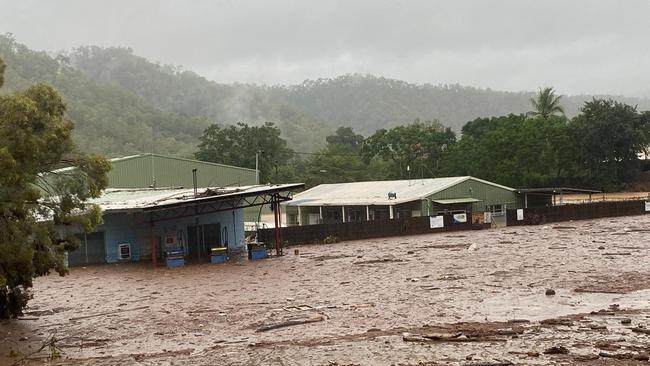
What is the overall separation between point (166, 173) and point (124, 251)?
58.0 ft

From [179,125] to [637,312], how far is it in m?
123

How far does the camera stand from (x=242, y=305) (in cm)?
2220

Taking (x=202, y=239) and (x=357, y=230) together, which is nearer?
(x=202, y=239)

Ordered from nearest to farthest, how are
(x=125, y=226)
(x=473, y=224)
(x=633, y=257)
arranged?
(x=633, y=257) < (x=125, y=226) < (x=473, y=224)

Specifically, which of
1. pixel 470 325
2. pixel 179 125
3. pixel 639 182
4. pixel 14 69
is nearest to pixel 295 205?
pixel 639 182

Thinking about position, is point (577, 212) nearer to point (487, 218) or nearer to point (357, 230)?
point (487, 218)

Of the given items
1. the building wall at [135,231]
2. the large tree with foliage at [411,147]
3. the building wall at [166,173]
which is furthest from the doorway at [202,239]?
the large tree with foliage at [411,147]

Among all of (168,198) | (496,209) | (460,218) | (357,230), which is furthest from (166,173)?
(496,209)

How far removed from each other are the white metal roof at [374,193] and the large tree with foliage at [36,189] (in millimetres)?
37298

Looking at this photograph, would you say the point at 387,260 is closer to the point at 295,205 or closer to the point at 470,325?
the point at 470,325

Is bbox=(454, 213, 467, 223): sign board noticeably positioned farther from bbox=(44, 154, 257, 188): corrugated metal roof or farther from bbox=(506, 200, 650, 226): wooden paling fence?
bbox=(44, 154, 257, 188): corrugated metal roof

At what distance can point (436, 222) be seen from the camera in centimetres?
5406

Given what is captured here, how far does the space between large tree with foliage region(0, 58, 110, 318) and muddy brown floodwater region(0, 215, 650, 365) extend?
1948 millimetres

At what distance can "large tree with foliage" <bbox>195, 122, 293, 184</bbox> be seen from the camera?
85.5 m
